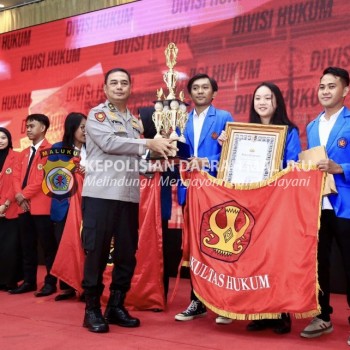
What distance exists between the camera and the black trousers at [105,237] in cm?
261

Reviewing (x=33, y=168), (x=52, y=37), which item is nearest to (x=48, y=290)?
(x=33, y=168)

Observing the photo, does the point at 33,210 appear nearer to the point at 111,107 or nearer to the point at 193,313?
the point at 111,107

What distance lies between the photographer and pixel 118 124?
2.69 meters

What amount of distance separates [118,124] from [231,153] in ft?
2.08

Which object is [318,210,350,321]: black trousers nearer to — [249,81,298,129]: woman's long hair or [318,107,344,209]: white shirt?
[318,107,344,209]: white shirt

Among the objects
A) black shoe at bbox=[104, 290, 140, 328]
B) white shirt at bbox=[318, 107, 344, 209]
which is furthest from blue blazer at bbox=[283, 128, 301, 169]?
black shoe at bbox=[104, 290, 140, 328]

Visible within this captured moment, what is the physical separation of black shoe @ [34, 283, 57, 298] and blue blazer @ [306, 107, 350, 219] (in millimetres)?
2217

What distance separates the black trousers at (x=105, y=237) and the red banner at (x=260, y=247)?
0.37m

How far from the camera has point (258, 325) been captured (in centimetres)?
261

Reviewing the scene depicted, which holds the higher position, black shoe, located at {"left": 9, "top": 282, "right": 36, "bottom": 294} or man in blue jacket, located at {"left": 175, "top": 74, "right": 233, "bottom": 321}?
man in blue jacket, located at {"left": 175, "top": 74, "right": 233, "bottom": 321}

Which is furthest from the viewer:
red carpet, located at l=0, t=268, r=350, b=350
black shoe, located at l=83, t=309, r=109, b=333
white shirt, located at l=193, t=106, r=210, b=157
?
white shirt, located at l=193, t=106, r=210, b=157

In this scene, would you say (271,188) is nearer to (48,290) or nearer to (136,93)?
(48,290)

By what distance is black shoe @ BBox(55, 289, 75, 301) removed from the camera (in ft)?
11.5

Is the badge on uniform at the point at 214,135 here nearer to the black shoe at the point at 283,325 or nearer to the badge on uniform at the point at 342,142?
the badge on uniform at the point at 342,142
